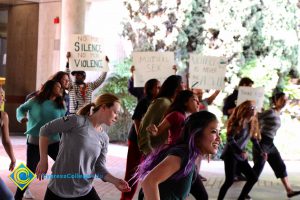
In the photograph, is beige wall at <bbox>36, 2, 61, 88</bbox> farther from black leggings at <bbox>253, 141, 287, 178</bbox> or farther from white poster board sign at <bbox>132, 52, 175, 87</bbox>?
black leggings at <bbox>253, 141, 287, 178</bbox>

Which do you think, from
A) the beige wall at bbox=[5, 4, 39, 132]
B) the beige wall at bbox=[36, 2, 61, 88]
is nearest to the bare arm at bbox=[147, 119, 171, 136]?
the beige wall at bbox=[36, 2, 61, 88]

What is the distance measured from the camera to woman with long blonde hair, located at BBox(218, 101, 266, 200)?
9.03 metres

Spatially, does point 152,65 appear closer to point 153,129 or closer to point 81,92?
point 81,92

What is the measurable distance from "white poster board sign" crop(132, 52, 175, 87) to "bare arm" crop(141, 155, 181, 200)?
6.87 metres

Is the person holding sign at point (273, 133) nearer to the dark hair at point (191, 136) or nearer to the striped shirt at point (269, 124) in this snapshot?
the striped shirt at point (269, 124)

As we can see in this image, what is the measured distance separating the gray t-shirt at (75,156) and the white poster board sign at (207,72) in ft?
20.5

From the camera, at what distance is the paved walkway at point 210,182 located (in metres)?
10.2

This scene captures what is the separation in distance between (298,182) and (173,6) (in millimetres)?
6822

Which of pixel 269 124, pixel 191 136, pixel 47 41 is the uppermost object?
pixel 47 41

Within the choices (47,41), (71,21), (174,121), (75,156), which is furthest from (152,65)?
(47,41)

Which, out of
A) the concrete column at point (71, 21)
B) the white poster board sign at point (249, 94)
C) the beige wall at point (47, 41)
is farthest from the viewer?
the beige wall at point (47, 41)

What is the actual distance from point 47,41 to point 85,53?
27.2 ft

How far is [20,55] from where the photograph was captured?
20.2m

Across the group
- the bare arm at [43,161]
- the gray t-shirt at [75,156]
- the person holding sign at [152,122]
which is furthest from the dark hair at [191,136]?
the person holding sign at [152,122]
